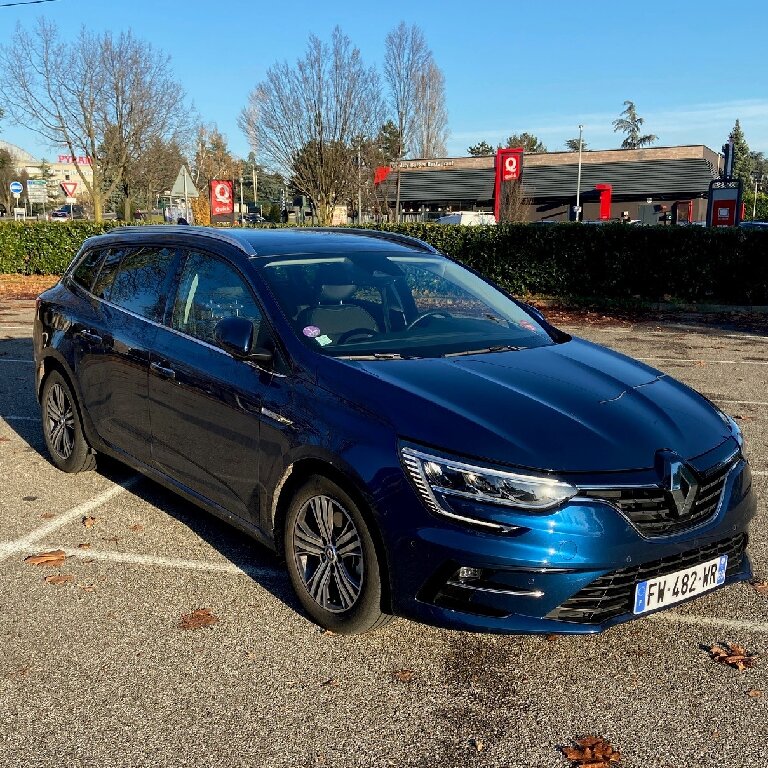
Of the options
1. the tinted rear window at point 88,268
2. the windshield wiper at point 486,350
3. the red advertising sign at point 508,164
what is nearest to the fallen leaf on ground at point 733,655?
the windshield wiper at point 486,350

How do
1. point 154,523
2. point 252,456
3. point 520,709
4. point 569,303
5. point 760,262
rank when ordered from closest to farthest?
point 520,709
point 252,456
point 154,523
point 760,262
point 569,303

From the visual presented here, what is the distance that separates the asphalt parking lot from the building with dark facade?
149 ft

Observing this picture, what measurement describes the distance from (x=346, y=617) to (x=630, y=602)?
1157 mm

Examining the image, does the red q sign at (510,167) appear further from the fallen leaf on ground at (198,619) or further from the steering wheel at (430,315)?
the fallen leaf on ground at (198,619)

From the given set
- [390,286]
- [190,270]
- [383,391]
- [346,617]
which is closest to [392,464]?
[383,391]

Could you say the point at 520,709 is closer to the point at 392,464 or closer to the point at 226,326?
the point at 392,464

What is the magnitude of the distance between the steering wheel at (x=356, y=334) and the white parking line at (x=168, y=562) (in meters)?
1.26

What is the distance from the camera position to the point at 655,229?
17.1 metres

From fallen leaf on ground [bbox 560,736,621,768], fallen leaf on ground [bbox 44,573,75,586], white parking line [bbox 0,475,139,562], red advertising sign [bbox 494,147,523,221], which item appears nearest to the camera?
fallen leaf on ground [bbox 560,736,621,768]

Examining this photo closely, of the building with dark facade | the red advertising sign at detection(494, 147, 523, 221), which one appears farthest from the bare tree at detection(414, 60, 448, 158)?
the red advertising sign at detection(494, 147, 523, 221)

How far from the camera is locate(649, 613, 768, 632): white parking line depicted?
380cm

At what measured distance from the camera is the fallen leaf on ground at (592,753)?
2.85m

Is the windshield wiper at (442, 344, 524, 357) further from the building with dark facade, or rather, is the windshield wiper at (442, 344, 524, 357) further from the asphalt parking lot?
the building with dark facade

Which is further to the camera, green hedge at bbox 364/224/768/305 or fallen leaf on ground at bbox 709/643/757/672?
green hedge at bbox 364/224/768/305
